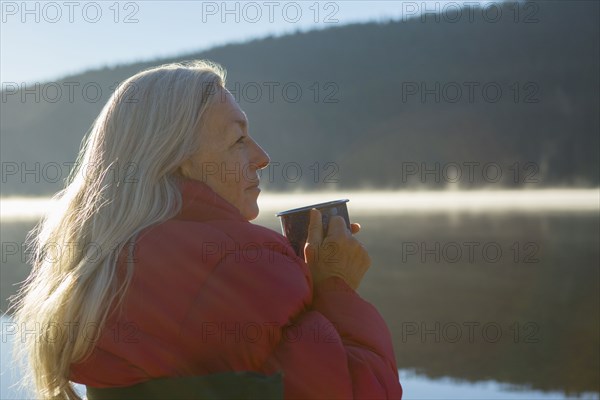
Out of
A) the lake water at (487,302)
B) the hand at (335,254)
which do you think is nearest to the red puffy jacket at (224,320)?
the hand at (335,254)

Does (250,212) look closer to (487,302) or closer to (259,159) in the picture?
(259,159)

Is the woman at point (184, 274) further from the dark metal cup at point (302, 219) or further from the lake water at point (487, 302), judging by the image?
the lake water at point (487, 302)

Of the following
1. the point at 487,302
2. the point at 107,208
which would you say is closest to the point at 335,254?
the point at 107,208

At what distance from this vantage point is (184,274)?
1.01m

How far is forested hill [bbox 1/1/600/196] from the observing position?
40812 mm

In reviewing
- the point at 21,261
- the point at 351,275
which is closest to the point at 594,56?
the point at 21,261

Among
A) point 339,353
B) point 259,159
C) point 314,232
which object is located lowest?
point 339,353

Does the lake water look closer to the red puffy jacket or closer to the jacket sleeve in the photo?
the red puffy jacket

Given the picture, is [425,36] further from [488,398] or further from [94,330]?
[94,330]

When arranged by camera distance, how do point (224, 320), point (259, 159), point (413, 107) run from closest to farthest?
point (224, 320) → point (259, 159) → point (413, 107)

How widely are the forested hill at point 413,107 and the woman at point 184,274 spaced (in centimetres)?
3728

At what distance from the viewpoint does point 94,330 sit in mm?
1069

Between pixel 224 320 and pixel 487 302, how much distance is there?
1253 centimetres

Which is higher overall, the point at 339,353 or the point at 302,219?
the point at 302,219
